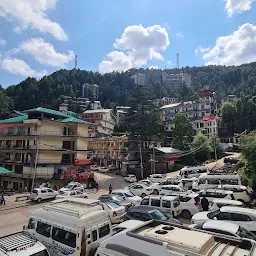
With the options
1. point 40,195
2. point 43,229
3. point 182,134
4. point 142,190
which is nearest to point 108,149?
point 182,134

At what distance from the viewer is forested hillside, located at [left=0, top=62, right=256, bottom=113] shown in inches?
4690

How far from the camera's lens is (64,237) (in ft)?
31.9

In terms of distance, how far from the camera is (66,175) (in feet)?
137

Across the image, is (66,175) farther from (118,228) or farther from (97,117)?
(97,117)

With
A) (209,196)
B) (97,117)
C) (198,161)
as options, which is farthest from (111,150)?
(209,196)

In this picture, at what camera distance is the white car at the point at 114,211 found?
16891 mm

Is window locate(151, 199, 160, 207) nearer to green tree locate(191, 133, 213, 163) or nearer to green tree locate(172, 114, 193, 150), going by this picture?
green tree locate(191, 133, 213, 163)

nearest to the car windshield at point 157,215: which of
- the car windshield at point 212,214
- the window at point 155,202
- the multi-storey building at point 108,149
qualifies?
the car windshield at point 212,214

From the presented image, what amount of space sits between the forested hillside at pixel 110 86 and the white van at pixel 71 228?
359ft

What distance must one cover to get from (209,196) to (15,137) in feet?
127

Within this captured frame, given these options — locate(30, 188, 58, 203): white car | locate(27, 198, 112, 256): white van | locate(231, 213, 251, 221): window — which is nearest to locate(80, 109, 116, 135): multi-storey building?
locate(30, 188, 58, 203): white car

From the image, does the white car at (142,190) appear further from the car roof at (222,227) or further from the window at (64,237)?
the window at (64,237)

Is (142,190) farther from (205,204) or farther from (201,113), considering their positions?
(201,113)

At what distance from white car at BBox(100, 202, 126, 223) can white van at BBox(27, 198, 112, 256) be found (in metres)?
5.86
